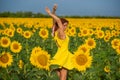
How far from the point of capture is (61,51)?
17.7 feet

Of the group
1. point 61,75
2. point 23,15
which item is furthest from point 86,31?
point 23,15

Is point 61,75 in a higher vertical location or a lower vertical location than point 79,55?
lower

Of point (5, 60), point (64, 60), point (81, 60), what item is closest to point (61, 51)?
point (64, 60)

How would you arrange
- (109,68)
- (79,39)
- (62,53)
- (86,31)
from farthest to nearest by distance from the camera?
(79,39)
(86,31)
(109,68)
(62,53)

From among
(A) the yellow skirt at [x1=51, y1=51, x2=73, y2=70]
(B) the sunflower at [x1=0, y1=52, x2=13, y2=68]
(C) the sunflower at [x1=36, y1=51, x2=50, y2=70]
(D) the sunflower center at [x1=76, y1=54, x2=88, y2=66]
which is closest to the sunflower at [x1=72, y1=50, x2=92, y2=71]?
(D) the sunflower center at [x1=76, y1=54, x2=88, y2=66]

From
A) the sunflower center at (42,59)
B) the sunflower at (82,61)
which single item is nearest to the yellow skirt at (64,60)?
the sunflower at (82,61)

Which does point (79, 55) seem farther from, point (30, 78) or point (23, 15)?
point (23, 15)

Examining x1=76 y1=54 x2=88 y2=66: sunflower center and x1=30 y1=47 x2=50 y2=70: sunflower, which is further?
x1=76 y1=54 x2=88 y2=66: sunflower center

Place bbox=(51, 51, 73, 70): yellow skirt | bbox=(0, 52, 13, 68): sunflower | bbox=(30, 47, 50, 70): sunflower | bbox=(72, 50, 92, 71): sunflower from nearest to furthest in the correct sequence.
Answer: bbox=(30, 47, 50, 70): sunflower, bbox=(72, 50, 92, 71): sunflower, bbox=(0, 52, 13, 68): sunflower, bbox=(51, 51, 73, 70): yellow skirt

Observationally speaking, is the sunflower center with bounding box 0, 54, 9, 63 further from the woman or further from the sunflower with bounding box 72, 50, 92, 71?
the sunflower with bounding box 72, 50, 92, 71

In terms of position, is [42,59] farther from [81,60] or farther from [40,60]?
[81,60]

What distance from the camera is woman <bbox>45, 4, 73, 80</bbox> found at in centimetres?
527

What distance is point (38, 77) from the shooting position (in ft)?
16.2

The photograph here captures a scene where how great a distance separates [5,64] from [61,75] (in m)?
0.75
